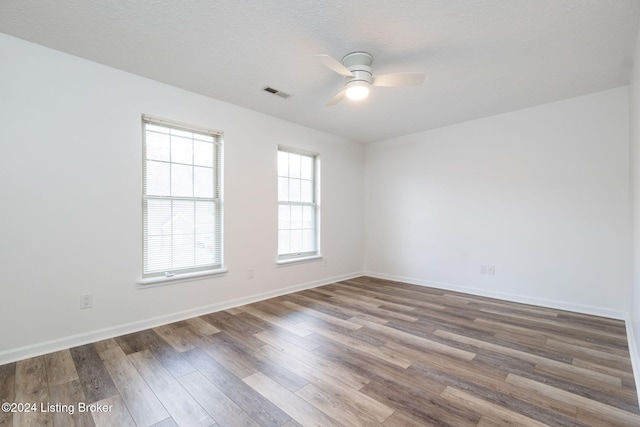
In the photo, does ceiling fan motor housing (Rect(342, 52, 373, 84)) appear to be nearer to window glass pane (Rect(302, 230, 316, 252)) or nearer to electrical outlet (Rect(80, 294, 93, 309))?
window glass pane (Rect(302, 230, 316, 252))

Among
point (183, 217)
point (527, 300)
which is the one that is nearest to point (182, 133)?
point (183, 217)

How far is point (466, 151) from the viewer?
4.39 m

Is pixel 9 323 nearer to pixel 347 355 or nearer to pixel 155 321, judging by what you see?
pixel 155 321

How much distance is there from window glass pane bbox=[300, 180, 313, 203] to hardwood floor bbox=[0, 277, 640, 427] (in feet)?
6.65

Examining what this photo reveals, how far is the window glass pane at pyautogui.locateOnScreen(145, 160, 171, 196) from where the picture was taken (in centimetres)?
309

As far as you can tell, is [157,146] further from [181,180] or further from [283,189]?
[283,189]

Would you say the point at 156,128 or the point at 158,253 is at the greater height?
the point at 156,128

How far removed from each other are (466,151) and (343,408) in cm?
398

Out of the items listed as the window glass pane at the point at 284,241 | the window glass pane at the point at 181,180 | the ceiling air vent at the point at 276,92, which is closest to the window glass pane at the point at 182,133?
the window glass pane at the point at 181,180

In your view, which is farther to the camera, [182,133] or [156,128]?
[182,133]

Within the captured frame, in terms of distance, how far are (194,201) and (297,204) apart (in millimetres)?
1630

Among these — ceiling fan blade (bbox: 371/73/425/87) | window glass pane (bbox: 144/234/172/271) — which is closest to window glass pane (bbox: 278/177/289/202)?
window glass pane (bbox: 144/234/172/271)

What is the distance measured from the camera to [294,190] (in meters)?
4.58

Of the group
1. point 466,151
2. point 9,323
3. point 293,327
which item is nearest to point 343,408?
point 293,327
